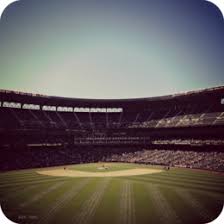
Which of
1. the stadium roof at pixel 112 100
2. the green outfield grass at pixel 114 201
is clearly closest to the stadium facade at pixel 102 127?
the stadium roof at pixel 112 100

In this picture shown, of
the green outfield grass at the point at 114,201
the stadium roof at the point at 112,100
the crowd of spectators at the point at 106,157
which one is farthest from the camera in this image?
the stadium roof at the point at 112,100

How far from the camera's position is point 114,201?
2336 centimetres

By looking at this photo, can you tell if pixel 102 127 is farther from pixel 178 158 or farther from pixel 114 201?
pixel 114 201

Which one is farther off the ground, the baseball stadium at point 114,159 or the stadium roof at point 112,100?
the stadium roof at point 112,100

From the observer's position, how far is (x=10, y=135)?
2090 inches

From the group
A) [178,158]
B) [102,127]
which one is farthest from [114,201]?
[102,127]

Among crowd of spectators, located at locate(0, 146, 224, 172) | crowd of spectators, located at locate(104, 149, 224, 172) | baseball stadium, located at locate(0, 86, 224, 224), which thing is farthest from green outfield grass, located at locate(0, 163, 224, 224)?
crowd of spectators, located at locate(0, 146, 224, 172)

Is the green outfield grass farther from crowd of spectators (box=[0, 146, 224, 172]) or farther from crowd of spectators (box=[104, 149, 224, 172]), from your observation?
crowd of spectators (box=[0, 146, 224, 172])

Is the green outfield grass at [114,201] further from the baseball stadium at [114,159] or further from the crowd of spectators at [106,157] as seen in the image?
the crowd of spectators at [106,157]

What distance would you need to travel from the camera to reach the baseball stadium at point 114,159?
20.6m

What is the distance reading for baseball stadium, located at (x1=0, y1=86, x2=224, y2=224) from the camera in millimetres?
20625

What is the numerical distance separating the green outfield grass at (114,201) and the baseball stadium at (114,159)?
8 centimetres

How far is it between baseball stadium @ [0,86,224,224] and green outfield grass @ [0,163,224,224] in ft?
0.26

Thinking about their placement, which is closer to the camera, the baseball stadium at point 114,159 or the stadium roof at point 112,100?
the baseball stadium at point 114,159
